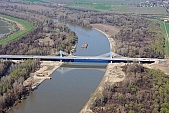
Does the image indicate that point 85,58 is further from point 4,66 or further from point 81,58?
point 4,66

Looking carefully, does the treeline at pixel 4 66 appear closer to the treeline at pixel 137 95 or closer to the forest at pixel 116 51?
the forest at pixel 116 51

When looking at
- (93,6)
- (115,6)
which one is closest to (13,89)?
(93,6)

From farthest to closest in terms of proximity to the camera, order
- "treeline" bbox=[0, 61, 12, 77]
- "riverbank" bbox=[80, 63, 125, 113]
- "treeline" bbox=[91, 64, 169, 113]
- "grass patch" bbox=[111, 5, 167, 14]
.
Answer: "grass patch" bbox=[111, 5, 167, 14]
"treeline" bbox=[0, 61, 12, 77]
"riverbank" bbox=[80, 63, 125, 113]
"treeline" bbox=[91, 64, 169, 113]

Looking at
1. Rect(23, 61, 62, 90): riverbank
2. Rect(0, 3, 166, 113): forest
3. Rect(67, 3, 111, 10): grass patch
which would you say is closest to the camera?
Rect(0, 3, 166, 113): forest

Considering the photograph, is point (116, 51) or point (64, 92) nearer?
point (64, 92)

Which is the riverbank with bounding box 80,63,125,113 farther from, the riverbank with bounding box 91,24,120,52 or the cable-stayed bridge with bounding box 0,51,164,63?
the riverbank with bounding box 91,24,120,52

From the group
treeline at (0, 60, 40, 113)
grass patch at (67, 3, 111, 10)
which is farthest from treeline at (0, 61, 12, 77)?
grass patch at (67, 3, 111, 10)
